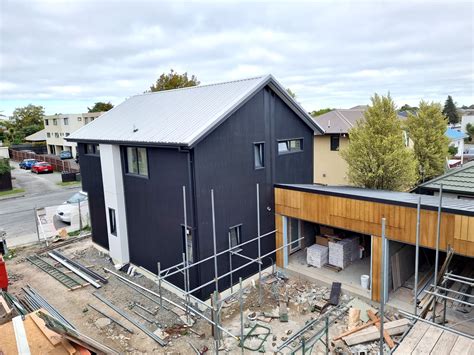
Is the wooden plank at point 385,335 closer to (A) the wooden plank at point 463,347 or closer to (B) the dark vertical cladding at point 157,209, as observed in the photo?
(A) the wooden plank at point 463,347

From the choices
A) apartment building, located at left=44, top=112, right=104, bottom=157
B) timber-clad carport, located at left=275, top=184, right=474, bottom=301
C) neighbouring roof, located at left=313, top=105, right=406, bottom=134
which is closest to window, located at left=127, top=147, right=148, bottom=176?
timber-clad carport, located at left=275, top=184, right=474, bottom=301

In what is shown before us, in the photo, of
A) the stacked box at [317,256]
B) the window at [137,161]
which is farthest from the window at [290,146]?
the window at [137,161]

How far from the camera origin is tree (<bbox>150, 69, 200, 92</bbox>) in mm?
37562

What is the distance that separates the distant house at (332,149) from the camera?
2445 cm

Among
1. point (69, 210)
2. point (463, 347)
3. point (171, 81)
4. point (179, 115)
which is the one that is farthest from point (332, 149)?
point (171, 81)

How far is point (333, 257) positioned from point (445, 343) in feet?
19.5

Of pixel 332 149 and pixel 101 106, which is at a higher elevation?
pixel 101 106

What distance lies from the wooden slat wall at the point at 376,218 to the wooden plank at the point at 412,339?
91.9 inches

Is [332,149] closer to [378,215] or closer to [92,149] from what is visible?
[378,215]

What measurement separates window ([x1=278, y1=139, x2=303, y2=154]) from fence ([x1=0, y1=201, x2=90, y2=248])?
12.2 meters

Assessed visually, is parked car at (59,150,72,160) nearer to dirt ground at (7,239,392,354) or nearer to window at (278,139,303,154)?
dirt ground at (7,239,392,354)

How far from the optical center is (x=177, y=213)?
457 inches

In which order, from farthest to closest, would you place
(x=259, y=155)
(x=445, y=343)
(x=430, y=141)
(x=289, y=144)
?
1. (x=430, y=141)
2. (x=289, y=144)
3. (x=259, y=155)
4. (x=445, y=343)

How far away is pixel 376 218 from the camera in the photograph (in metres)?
10.4
